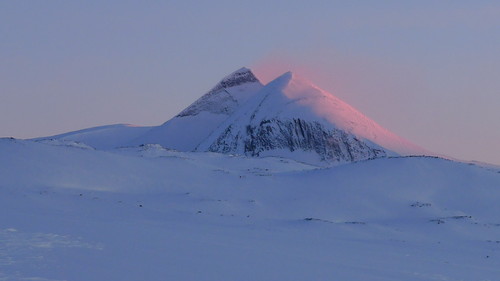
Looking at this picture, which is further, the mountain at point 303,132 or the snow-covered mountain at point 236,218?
the mountain at point 303,132

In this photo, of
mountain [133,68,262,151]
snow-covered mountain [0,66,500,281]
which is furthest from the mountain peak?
snow-covered mountain [0,66,500,281]

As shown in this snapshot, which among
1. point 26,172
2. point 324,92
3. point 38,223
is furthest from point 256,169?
point 324,92

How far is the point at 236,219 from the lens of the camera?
2581 cm

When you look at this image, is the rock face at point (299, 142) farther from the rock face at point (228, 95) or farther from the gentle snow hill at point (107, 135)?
the rock face at point (228, 95)

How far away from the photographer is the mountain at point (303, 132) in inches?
4013

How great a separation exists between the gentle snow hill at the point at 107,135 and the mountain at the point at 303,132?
26.0 meters

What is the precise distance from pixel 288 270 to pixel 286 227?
10870 mm

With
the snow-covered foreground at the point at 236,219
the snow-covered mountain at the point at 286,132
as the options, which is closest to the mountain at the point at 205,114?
the snow-covered mountain at the point at 286,132

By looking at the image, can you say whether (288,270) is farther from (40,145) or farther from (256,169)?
(256,169)

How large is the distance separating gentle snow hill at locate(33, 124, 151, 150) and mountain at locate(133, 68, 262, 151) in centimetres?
383

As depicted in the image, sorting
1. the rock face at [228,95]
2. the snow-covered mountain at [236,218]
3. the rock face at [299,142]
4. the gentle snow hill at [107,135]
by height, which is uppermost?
the rock face at [228,95]

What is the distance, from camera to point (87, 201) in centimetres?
2472

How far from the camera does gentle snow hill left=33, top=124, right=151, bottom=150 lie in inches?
5044

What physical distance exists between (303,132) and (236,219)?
79417mm
